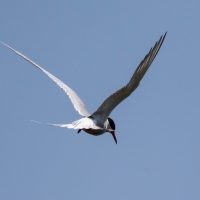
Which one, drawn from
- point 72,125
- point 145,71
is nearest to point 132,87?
point 145,71

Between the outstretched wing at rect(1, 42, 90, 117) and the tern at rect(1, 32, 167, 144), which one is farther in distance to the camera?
the outstretched wing at rect(1, 42, 90, 117)

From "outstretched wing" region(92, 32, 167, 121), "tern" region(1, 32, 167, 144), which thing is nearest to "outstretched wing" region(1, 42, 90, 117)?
"tern" region(1, 32, 167, 144)

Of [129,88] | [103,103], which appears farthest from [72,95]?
[129,88]

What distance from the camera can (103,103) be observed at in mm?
16047

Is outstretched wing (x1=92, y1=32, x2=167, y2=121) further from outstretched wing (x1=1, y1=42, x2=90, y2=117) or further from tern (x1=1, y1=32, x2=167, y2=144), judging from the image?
outstretched wing (x1=1, y1=42, x2=90, y2=117)

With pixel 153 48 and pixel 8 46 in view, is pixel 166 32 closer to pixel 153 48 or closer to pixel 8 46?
pixel 153 48

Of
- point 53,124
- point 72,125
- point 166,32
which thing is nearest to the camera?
point 166,32

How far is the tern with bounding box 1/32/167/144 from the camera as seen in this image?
14180 mm

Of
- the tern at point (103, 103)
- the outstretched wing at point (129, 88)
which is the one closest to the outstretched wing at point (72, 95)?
the tern at point (103, 103)

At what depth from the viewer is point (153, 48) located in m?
14.1

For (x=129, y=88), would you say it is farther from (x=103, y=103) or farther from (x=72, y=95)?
(x=72, y=95)

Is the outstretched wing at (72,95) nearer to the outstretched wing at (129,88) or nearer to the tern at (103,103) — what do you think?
the tern at (103,103)

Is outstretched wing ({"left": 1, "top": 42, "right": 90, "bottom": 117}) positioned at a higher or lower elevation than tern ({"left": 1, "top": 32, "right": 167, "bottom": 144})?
higher

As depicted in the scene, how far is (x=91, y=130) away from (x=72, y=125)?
4.78ft
